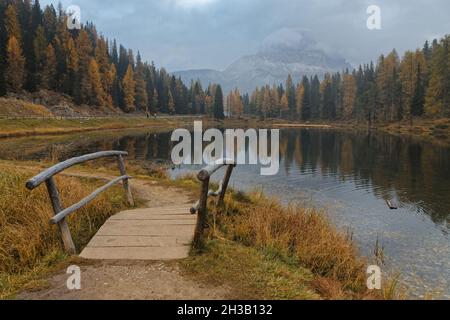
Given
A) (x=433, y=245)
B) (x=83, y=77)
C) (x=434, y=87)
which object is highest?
(x=83, y=77)

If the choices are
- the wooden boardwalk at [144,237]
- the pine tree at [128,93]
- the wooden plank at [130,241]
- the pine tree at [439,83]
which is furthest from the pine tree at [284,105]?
the wooden plank at [130,241]

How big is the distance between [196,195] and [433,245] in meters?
8.58

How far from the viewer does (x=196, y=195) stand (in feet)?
43.2

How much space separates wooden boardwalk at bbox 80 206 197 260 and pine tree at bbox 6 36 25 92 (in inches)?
3249

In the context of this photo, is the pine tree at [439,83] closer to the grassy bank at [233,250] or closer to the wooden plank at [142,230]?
the grassy bank at [233,250]

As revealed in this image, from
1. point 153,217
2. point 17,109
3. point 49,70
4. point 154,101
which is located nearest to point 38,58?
point 49,70

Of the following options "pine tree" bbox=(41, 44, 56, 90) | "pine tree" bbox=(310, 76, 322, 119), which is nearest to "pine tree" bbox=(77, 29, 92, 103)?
"pine tree" bbox=(41, 44, 56, 90)

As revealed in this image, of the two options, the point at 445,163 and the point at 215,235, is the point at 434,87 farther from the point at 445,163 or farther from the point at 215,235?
the point at 215,235

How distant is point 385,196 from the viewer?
62.2ft

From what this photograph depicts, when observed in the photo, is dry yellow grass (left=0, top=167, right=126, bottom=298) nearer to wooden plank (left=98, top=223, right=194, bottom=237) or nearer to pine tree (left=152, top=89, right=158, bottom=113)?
wooden plank (left=98, top=223, right=194, bottom=237)

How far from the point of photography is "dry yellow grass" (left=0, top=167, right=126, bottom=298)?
621 centimetres

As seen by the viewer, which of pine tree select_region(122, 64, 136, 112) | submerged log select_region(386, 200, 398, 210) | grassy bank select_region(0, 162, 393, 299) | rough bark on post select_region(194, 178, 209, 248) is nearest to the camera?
grassy bank select_region(0, 162, 393, 299)

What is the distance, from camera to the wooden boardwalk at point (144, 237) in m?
6.34
